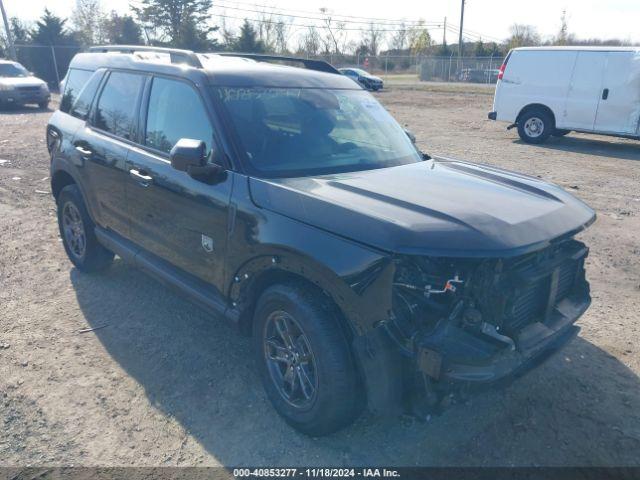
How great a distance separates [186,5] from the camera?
44781mm

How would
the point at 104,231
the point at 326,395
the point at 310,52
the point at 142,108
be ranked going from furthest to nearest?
the point at 310,52 → the point at 104,231 → the point at 142,108 → the point at 326,395

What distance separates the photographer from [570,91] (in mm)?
12453

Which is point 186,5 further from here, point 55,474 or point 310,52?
point 55,474

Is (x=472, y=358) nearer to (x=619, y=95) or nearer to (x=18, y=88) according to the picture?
(x=619, y=95)

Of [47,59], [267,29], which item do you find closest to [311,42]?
[267,29]

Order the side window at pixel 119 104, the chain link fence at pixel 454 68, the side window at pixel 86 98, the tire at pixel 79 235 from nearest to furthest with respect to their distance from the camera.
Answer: the side window at pixel 119 104
the side window at pixel 86 98
the tire at pixel 79 235
the chain link fence at pixel 454 68

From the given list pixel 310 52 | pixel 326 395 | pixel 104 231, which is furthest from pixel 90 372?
pixel 310 52

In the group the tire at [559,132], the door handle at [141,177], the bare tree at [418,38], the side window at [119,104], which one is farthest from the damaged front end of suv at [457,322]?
the bare tree at [418,38]

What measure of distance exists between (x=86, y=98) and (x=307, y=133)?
2.51m

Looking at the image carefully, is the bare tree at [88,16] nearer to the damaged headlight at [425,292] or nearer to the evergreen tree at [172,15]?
the evergreen tree at [172,15]

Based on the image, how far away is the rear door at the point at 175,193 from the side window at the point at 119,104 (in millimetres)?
228

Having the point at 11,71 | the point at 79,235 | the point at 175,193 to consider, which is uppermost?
the point at 11,71

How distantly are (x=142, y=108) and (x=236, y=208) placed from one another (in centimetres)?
152

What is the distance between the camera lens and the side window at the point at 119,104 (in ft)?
13.7
